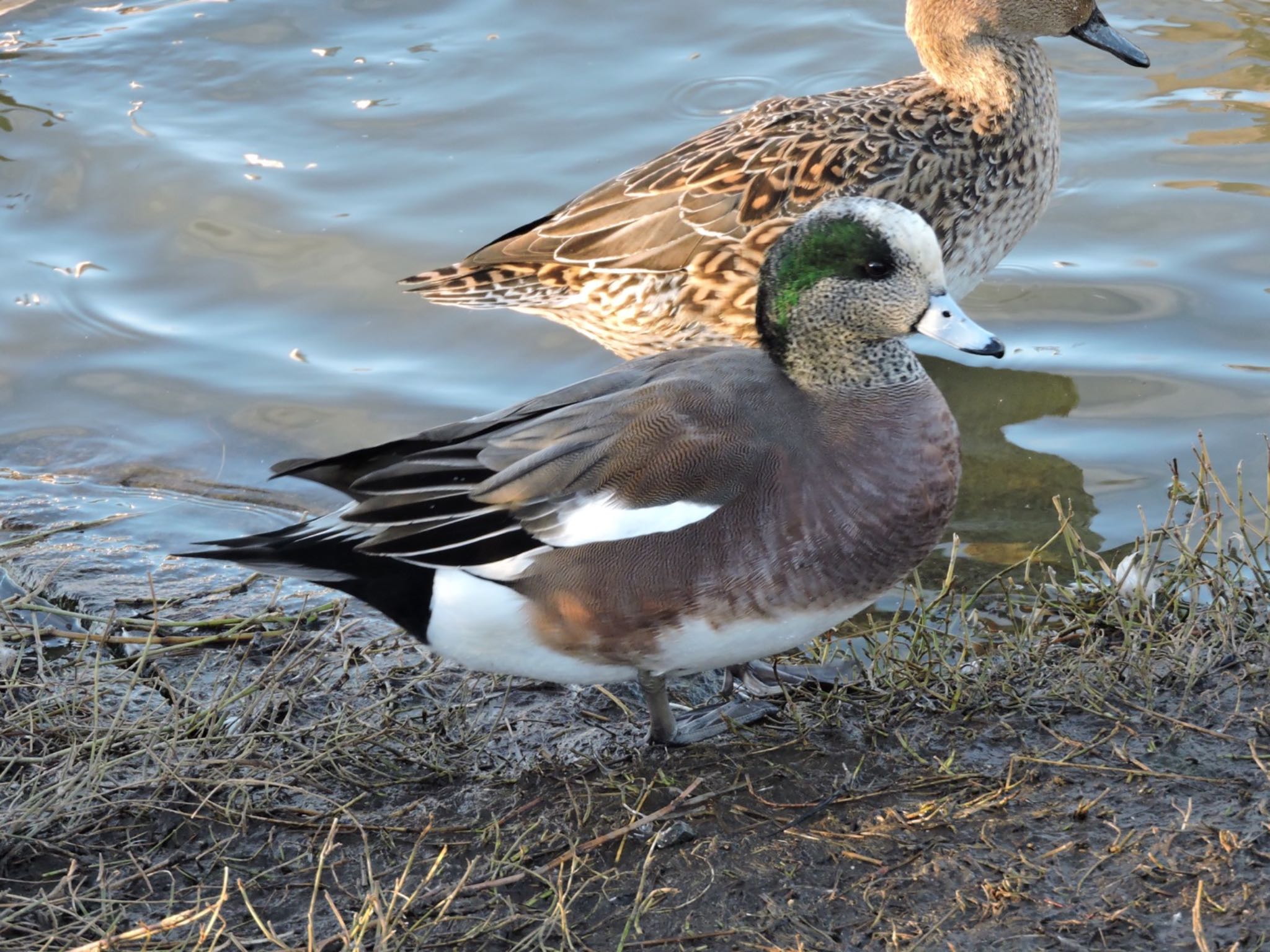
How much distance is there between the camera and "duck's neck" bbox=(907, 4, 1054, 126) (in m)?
5.07

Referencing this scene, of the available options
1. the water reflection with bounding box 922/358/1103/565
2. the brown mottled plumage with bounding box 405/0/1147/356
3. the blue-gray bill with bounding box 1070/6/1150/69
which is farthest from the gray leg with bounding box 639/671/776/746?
the blue-gray bill with bounding box 1070/6/1150/69

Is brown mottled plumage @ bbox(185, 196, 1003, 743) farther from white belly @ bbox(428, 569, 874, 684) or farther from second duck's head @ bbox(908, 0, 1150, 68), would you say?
second duck's head @ bbox(908, 0, 1150, 68)

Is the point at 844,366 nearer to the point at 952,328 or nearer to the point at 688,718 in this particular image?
the point at 952,328

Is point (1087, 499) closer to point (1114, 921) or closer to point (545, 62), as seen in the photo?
point (1114, 921)

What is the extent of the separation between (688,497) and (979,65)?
2.92 metres

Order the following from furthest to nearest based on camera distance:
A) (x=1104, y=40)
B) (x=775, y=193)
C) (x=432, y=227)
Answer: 1. (x=432, y=227)
2. (x=1104, y=40)
3. (x=775, y=193)

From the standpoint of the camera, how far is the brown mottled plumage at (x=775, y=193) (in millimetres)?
4742

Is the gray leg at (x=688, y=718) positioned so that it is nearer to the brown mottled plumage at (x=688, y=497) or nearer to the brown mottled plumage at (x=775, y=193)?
the brown mottled plumage at (x=688, y=497)

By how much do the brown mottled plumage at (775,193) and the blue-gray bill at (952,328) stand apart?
159 centimetres

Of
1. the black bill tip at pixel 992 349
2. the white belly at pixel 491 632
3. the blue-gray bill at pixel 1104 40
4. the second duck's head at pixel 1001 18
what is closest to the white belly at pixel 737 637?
the white belly at pixel 491 632

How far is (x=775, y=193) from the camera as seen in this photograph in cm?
471

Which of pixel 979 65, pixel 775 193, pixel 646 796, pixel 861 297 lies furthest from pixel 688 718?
pixel 979 65

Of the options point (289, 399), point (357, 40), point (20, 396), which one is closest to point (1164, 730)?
point (289, 399)

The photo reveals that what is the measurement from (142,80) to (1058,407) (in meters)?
4.52
